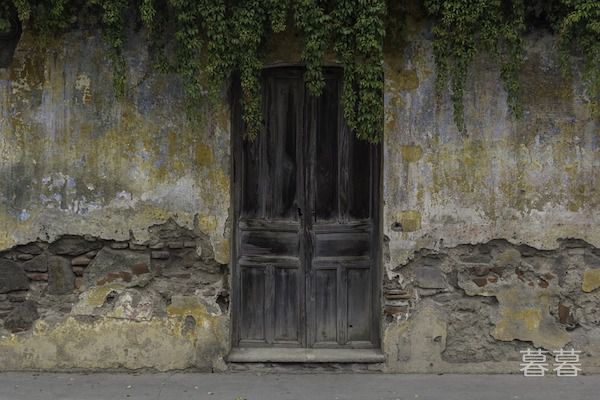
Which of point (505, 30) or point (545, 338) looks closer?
point (505, 30)

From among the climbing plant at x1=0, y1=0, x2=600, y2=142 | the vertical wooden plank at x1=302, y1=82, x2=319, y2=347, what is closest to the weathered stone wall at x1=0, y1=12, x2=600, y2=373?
the climbing plant at x1=0, y1=0, x2=600, y2=142


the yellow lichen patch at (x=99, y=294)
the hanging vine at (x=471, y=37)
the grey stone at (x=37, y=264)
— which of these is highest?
the hanging vine at (x=471, y=37)

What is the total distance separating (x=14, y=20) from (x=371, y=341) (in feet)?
13.0

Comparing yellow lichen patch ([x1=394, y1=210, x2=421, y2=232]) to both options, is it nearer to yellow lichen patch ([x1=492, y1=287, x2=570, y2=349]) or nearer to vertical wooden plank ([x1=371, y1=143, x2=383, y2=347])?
vertical wooden plank ([x1=371, y1=143, x2=383, y2=347])

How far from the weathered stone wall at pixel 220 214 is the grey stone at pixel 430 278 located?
0.5 inches

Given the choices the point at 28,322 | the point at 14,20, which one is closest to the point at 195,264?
the point at 28,322

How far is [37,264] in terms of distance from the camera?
19.6ft

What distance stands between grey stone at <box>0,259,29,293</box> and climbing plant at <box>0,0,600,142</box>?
5.63ft

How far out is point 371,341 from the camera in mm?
6266

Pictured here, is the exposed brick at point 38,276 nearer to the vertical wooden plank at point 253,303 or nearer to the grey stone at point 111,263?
the grey stone at point 111,263

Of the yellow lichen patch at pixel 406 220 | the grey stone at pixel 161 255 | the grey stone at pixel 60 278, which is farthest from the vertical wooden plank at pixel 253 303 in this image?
the grey stone at pixel 60 278

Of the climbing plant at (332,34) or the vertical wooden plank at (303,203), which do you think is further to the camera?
the vertical wooden plank at (303,203)

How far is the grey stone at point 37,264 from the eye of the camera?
235 inches

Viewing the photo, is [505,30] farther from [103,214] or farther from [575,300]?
[103,214]
